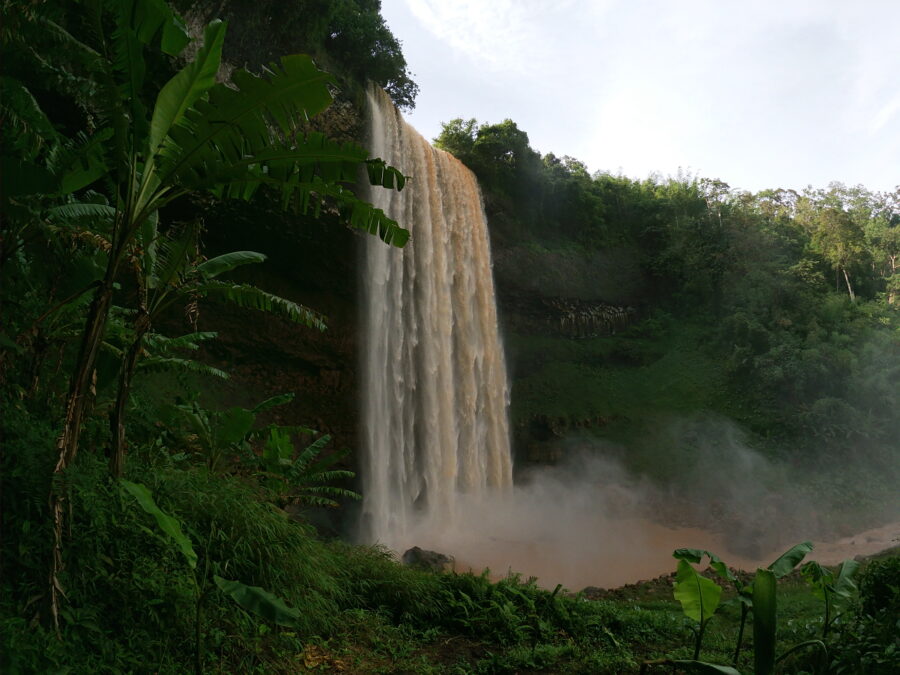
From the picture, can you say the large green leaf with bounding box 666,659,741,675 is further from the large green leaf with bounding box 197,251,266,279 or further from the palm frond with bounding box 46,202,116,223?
the palm frond with bounding box 46,202,116,223

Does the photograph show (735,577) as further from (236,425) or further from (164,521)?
(236,425)

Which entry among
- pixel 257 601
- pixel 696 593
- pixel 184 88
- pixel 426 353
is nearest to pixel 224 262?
pixel 184 88

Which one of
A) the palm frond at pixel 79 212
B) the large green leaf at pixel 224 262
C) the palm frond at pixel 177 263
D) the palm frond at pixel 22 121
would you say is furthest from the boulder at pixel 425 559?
the palm frond at pixel 22 121

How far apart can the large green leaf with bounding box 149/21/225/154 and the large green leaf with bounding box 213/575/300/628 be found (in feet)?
8.96

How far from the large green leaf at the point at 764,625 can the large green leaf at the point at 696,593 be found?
0.85 metres

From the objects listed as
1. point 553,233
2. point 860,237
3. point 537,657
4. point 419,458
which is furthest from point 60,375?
point 860,237

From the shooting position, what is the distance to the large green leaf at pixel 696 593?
3.95m

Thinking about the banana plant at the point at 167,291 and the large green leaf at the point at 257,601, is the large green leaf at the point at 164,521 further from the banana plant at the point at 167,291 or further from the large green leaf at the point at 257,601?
the banana plant at the point at 167,291

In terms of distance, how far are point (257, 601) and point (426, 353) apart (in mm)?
12573

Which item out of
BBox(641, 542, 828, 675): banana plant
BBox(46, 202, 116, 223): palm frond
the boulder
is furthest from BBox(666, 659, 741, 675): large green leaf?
the boulder

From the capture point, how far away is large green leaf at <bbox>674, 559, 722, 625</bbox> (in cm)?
395

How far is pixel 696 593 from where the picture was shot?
3992mm

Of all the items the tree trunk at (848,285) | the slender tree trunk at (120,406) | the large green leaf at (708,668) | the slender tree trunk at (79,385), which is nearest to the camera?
the large green leaf at (708,668)

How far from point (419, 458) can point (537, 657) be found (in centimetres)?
1117
